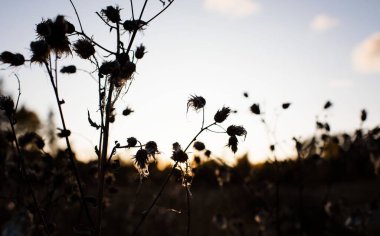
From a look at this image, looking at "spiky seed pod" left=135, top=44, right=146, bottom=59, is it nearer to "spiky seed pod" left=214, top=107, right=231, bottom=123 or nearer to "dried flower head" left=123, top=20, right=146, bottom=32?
"dried flower head" left=123, top=20, right=146, bottom=32

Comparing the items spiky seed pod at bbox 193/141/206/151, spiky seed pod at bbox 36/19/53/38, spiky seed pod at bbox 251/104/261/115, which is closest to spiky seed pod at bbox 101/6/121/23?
spiky seed pod at bbox 36/19/53/38

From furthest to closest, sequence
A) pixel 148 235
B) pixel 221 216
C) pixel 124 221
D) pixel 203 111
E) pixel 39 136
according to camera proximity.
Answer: pixel 124 221, pixel 148 235, pixel 221 216, pixel 39 136, pixel 203 111

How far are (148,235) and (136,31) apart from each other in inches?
306

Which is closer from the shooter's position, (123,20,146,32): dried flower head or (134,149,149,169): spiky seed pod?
(123,20,146,32): dried flower head

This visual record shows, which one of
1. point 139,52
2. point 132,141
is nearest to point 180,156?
point 132,141

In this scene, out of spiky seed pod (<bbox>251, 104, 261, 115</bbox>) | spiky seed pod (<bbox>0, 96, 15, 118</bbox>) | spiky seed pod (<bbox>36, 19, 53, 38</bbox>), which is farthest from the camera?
spiky seed pod (<bbox>251, 104, 261, 115</bbox>)

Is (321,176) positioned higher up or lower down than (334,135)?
higher up

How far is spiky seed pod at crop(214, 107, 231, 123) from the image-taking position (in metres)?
2.93

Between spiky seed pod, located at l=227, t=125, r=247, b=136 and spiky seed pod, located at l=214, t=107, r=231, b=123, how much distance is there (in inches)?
4.4

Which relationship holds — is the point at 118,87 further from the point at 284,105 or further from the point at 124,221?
the point at 124,221

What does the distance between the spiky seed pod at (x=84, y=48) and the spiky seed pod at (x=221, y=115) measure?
1.09 meters

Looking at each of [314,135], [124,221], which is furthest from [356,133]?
[124,221]

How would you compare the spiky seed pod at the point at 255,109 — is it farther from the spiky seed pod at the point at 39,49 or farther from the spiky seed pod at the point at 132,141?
the spiky seed pod at the point at 39,49

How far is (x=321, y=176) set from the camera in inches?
1193
